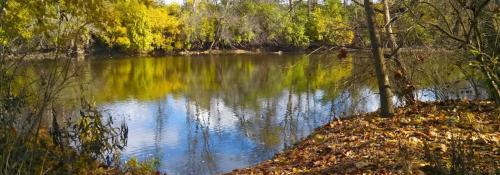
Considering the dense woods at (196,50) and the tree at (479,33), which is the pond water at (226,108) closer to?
the dense woods at (196,50)

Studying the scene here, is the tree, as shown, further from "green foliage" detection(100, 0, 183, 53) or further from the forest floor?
"green foliage" detection(100, 0, 183, 53)

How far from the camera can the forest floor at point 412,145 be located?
4852 millimetres

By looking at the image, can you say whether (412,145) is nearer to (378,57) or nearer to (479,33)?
(479,33)

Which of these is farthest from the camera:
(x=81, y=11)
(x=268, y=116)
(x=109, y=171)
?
(x=268, y=116)

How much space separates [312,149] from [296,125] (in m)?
5.34

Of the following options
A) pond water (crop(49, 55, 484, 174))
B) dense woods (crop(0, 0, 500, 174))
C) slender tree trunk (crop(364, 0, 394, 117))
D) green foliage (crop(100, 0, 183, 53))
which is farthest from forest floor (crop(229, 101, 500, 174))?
green foliage (crop(100, 0, 183, 53))

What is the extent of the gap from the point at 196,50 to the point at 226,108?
33.9 m

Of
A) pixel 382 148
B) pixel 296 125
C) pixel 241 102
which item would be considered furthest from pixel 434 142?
pixel 241 102

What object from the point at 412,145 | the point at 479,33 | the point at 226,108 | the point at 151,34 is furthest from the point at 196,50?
the point at 479,33

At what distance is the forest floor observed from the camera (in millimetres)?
4852

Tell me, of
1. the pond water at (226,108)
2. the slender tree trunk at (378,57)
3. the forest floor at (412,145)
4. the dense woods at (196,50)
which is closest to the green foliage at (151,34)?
the dense woods at (196,50)

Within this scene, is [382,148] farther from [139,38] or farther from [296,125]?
[139,38]

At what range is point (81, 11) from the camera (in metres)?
5.61

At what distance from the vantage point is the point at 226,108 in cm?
1639
